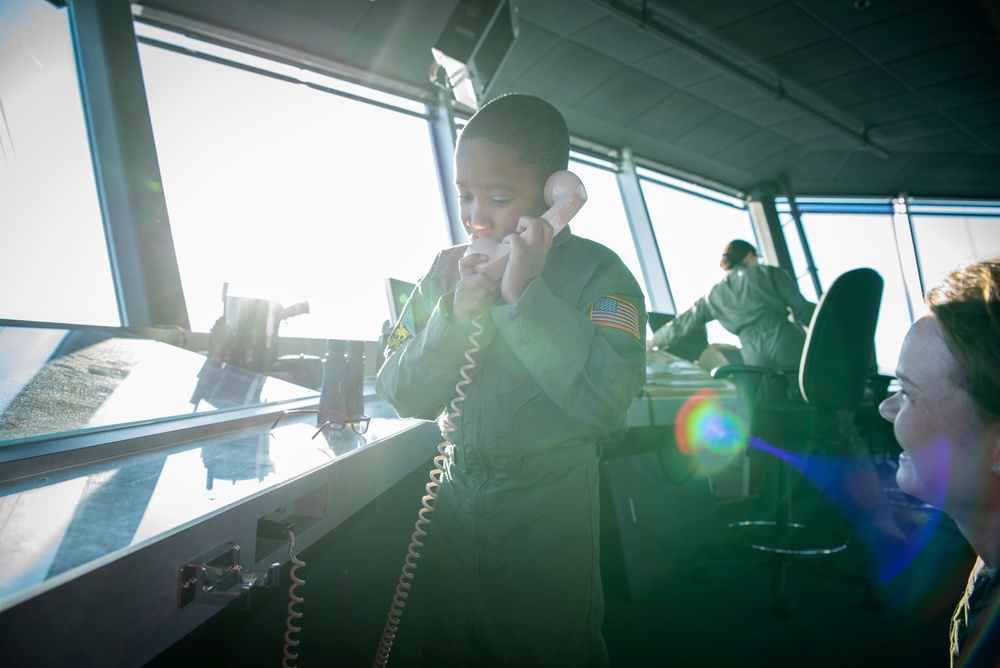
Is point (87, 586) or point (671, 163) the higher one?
point (671, 163)

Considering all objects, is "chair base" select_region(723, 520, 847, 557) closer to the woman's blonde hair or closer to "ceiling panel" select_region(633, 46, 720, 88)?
the woman's blonde hair

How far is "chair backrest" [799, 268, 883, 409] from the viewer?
194 cm

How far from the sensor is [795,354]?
2.88 m

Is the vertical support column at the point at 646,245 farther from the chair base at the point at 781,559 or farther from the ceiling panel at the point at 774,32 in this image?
the chair base at the point at 781,559

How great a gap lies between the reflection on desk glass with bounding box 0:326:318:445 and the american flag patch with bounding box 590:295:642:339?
32.9 inches

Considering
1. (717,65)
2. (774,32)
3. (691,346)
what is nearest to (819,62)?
(774,32)

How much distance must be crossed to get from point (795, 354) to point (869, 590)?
52.0 inches

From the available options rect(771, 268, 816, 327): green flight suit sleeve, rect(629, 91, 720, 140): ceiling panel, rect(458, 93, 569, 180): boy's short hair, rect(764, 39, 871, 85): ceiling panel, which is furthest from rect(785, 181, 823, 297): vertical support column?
rect(458, 93, 569, 180): boy's short hair

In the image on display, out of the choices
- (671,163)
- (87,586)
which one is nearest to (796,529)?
(87,586)

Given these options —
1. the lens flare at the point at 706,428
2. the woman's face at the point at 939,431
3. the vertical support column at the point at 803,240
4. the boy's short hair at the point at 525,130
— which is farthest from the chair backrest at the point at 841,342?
the vertical support column at the point at 803,240

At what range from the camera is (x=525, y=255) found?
2.46 feet

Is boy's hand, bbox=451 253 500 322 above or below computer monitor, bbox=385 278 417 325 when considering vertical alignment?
below

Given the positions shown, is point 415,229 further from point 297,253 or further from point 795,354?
point 795,354

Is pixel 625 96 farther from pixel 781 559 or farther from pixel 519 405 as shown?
pixel 519 405
